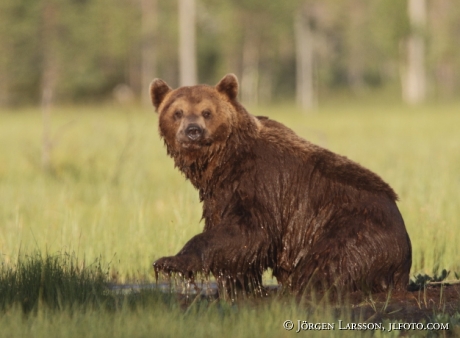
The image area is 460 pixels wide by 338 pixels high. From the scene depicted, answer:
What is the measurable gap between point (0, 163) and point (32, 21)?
46900mm

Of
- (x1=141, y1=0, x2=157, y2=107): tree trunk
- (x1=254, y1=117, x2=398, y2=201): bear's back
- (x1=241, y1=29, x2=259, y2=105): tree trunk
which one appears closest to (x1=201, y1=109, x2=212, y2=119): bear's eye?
(x1=254, y1=117, x2=398, y2=201): bear's back

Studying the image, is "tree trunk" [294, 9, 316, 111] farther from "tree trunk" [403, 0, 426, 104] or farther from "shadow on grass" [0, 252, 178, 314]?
"shadow on grass" [0, 252, 178, 314]

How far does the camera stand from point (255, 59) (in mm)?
69250

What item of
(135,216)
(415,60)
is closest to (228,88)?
(135,216)

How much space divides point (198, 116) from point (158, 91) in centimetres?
54

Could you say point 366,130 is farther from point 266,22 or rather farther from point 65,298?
point 266,22

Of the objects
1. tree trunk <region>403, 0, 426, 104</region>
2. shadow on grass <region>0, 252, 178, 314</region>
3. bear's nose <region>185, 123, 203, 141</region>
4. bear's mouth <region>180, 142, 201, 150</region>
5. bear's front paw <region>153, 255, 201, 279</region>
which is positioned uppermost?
tree trunk <region>403, 0, 426, 104</region>

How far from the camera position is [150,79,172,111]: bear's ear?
577cm

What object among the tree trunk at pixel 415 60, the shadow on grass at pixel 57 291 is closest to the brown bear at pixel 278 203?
the shadow on grass at pixel 57 291

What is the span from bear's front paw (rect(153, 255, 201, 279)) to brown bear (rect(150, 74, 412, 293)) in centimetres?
17

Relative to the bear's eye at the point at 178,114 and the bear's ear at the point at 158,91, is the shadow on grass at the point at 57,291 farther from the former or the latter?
the bear's ear at the point at 158,91

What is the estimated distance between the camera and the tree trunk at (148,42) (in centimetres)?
6562

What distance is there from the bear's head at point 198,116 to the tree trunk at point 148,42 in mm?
58764

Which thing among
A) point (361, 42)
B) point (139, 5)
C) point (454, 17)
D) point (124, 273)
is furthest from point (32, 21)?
point (124, 273)
